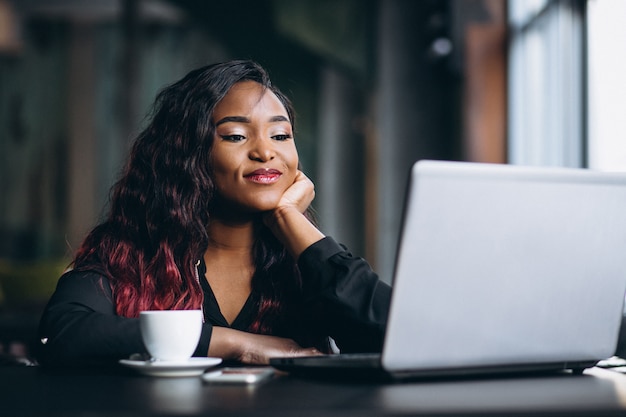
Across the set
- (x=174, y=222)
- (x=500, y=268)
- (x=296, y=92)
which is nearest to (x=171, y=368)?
(x=500, y=268)

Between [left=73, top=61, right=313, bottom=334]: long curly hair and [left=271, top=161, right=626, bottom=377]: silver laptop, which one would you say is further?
[left=73, top=61, right=313, bottom=334]: long curly hair

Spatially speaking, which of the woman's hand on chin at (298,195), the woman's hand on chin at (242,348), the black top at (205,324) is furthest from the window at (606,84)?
the woman's hand on chin at (242,348)

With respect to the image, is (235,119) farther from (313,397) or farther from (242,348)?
(313,397)

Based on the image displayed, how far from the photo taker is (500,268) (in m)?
1.11

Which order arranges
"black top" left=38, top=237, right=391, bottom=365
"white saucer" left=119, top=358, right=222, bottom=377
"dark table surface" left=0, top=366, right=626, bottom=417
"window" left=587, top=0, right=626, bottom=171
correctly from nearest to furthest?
"dark table surface" left=0, top=366, right=626, bottom=417 → "white saucer" left=119, top=358, right=222, bottom=377 → "black top" left=38, top=237, right=391, bottom=365 → "window" left=587, top=0, right=626, bottom=171

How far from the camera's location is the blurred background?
525cm

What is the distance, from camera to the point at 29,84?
26.7 feet

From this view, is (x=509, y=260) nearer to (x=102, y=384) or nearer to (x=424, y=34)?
(x=102, y=384)

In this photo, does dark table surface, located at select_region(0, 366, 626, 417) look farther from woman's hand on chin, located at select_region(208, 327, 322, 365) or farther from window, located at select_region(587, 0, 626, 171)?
window, located at select_region(587, 0, 626, 171)

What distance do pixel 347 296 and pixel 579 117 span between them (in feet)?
8.51

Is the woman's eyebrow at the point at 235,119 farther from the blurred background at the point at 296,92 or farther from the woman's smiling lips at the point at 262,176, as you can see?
the blurred background at the point at 296,92

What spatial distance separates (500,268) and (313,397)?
0.95 feet

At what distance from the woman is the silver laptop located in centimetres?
48

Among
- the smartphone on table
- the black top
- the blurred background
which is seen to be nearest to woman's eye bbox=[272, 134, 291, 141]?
the black top
